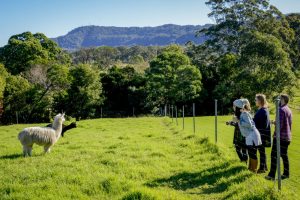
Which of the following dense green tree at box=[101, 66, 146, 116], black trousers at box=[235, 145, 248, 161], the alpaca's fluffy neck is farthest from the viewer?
dense green tree at box=[101, 66, 146, 116]

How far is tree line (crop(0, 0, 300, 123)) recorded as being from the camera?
132 ft

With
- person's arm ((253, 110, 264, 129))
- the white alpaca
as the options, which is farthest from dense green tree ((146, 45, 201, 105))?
person's arm ((253, 110, 264, 129))

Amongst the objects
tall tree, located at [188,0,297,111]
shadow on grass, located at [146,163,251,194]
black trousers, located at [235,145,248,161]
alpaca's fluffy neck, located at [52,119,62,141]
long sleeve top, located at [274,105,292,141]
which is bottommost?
shadow on grass, located at [146,163,251,194]

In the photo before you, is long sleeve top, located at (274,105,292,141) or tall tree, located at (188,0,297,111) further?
tall tree, located at (188,0,297,111)

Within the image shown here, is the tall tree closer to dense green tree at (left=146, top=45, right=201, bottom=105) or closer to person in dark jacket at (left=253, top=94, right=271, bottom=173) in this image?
dense green tree at (left=146, top=45, right=201, bottom=105)

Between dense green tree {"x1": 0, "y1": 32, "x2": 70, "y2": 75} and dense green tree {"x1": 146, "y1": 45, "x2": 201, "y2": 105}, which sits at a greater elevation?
dense green tree {"x1": 0, "y1": 32, "x2": 70, "y2": 75}

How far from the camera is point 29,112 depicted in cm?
4531

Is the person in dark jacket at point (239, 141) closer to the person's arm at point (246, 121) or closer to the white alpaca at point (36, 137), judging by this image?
the person's arm at point (246, 121)

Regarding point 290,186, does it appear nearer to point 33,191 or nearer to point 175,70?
point 33,191

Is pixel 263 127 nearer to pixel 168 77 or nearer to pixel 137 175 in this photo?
pixel 137 175

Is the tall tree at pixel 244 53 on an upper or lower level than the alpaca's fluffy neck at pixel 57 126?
upper

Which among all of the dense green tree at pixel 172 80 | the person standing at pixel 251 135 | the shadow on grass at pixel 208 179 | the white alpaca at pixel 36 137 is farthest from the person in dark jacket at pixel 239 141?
the dense green tree at pixel 172 80

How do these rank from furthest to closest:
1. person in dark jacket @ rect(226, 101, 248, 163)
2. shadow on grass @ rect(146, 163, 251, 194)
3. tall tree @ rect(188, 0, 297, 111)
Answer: tall tree @ rect(188, 0, 297, 111) → person in dark jacket @ rect(226, 101, 248, 163) → shadow on grass @ rect(146, 163, 251, 194)

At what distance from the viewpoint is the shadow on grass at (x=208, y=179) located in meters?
8.20
